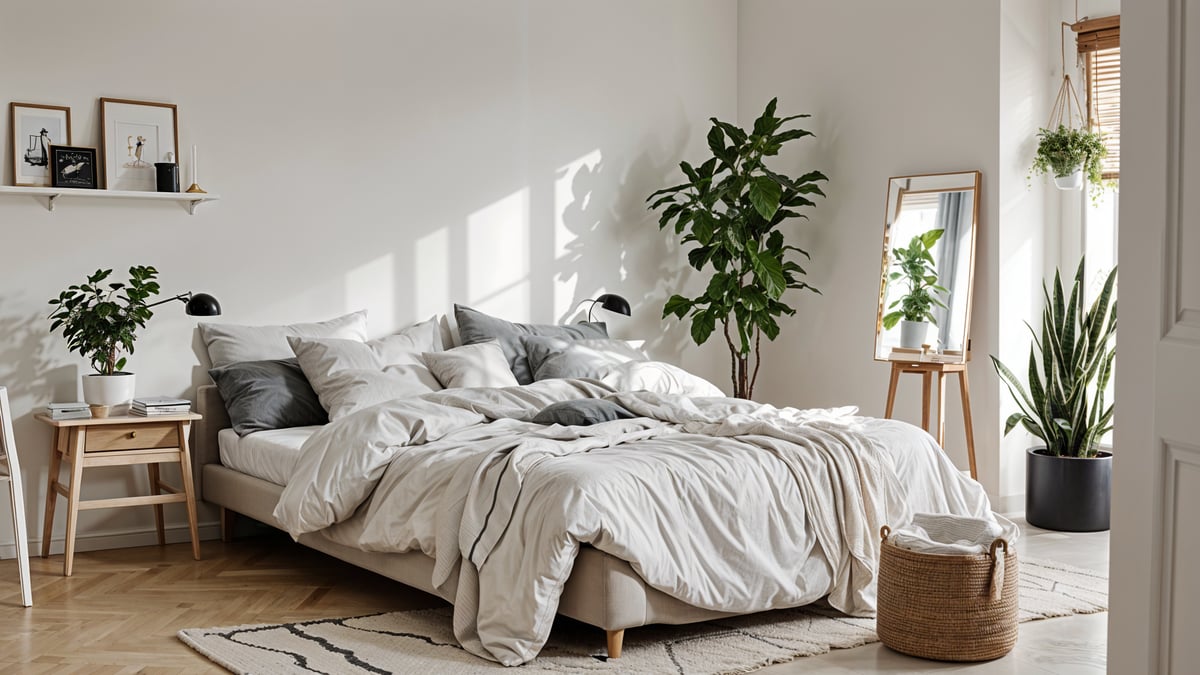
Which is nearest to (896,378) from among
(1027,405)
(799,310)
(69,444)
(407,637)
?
(1027,405)

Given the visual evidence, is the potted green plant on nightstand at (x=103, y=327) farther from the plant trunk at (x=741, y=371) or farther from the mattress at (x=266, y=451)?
the plant trunk at (x=741, y=371)

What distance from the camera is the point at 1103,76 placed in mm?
5434

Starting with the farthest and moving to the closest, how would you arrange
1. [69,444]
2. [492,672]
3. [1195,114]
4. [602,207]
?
[602,207] → [69,444] → [492,672] → [1195,114]

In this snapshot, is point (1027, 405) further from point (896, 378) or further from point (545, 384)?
point (545, 384)

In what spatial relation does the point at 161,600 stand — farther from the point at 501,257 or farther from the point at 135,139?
the point at 501,257

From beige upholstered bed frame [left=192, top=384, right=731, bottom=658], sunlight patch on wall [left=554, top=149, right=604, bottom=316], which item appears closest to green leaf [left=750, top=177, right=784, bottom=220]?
sunlight patch on wall [left=554, top=149, right=604, bottom=316]

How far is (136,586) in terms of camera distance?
4.36m

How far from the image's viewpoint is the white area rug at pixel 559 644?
3.32 metres

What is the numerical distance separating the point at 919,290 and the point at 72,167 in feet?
12.8

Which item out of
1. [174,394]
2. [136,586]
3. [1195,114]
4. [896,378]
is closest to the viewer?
[1195,114]

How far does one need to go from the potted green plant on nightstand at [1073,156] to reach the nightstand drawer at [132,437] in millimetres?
4066

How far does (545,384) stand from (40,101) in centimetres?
245

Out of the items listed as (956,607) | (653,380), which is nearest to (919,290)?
(653,380)

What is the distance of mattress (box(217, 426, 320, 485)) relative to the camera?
14.6 ft
